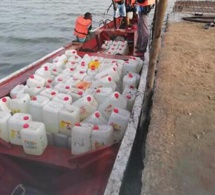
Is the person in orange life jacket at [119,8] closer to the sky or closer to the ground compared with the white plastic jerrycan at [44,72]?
closer to the sky

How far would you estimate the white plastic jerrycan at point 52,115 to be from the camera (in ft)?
12.5

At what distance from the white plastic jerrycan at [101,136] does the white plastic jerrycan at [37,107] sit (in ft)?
2.90

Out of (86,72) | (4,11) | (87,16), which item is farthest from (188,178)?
(4,11)

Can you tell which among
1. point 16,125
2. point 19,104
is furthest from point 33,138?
point 19,104

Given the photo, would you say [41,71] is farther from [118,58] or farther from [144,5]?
[144,5]

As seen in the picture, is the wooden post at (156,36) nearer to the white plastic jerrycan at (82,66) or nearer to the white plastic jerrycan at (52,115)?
the white plastic jerrycan at (82,66)

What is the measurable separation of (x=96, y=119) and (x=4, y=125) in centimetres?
121

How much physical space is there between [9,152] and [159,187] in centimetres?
205

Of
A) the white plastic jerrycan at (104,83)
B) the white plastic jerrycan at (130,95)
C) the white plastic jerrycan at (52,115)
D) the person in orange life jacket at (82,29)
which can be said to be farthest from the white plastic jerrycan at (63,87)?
the person in orange life jacket at (82,29)

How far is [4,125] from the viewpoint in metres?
3.72

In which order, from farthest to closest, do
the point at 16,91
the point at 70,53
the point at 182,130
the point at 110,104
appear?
1. the point at 70,53
2. the point at 16,91
3. the point at 110,104
4. the point at 182,130

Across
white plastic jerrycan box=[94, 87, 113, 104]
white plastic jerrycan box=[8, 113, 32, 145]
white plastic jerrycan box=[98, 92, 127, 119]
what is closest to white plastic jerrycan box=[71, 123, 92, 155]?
white plastic jerrycan box=[98, 92, 127, 119]

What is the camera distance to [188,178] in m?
2.69

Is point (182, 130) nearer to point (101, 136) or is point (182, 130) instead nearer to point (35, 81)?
point (101, 136)
